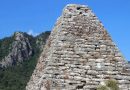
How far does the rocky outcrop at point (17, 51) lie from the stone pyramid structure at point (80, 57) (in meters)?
69.9

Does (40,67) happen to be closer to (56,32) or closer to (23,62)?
(56,32)

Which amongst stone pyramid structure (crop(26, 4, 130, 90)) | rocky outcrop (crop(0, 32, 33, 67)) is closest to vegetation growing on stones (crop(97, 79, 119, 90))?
stone pyramid structure (crop(26, 4, 130, 90))

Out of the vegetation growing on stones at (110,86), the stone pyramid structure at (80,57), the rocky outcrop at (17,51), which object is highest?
the rocky outcrop at (17,51)

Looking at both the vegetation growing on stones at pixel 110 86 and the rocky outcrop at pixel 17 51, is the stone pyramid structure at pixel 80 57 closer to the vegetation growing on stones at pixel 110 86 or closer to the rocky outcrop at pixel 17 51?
the vegetation growing on stones at pixel 110 86

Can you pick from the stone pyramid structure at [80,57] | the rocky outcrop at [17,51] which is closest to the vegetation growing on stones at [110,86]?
the stone pyramid structure at [80,57]

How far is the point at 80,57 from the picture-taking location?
43.4 feet

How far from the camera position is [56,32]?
13914 mm

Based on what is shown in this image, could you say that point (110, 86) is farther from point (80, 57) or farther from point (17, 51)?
point (17, 51)

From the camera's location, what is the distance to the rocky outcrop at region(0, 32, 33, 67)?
85188mm

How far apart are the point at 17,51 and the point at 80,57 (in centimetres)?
Answer: 8040

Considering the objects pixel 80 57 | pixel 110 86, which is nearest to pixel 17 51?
pixel 80 57

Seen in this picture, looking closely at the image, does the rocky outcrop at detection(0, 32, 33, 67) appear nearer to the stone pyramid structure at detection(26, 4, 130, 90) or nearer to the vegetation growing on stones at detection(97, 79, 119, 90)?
the stone pyramid structure at detection(26, 4, 130, 90)

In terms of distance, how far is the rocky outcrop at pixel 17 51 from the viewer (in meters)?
85.2

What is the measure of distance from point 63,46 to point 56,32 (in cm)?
79
